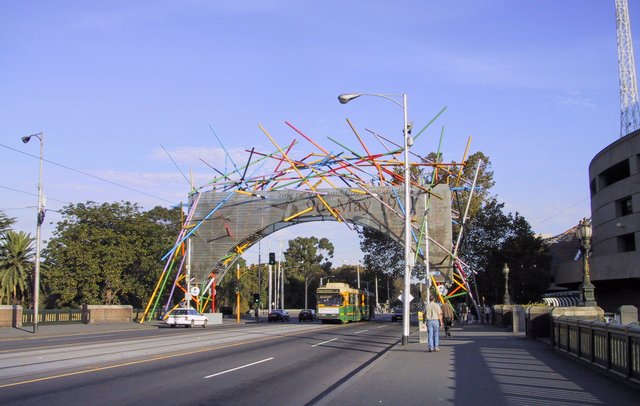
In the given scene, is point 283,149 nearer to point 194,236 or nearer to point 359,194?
point 359,194

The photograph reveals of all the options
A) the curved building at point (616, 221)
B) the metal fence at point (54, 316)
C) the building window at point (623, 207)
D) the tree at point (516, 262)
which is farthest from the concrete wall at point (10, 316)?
the building window at point (623, 207)

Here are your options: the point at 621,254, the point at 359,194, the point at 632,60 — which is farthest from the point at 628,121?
the point at 359,194

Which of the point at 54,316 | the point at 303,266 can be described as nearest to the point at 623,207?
the point at 54,316

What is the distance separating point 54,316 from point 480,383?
40919 mm

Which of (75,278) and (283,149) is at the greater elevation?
(283,149)

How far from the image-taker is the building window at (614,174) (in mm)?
55281

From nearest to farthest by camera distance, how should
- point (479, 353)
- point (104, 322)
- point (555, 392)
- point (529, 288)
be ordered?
point (555, 392) → point (479, 353) → point (104, 322) → point (529, 288)

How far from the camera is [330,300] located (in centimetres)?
4950

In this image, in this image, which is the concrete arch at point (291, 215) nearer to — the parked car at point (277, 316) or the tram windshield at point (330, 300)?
the tram windshield at point (330, 300)

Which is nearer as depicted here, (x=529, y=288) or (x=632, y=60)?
(x=529, y=288)

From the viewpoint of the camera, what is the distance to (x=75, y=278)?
5575 cm

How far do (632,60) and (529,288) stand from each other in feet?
113

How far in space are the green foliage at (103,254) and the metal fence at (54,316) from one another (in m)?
7.44

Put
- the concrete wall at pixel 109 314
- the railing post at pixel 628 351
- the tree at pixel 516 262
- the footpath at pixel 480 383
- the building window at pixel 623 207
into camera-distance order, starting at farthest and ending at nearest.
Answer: the tree at pixel 516 262 → the building window at pixel 623 207 → the concrete wall at pixel 109 314 → the railing post at pixel 628 351 → the footpath at pixel 480 383
